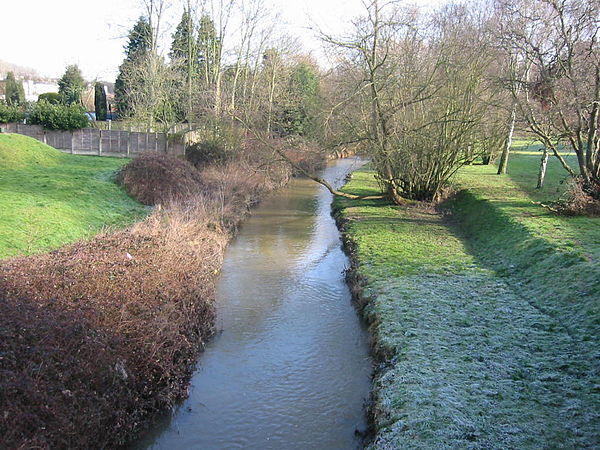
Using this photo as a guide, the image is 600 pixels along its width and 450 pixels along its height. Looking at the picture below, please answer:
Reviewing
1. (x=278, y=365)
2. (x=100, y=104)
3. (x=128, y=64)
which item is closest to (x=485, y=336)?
(x=278, y=365)

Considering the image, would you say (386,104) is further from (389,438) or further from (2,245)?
(389,438)

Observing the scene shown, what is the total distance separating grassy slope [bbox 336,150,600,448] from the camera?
247 inches

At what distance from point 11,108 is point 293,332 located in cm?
2942

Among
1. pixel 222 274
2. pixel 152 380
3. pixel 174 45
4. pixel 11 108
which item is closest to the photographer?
pixel 152 380

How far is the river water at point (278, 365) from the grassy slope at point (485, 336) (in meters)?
0.68

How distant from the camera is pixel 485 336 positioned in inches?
351

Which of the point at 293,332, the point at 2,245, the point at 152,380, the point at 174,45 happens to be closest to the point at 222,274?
the point at 293,332

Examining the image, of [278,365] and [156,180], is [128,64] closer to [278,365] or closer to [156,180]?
[156,180]

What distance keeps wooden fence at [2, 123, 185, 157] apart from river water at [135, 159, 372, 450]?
14530 millimetres

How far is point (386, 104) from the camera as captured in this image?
2036 cm

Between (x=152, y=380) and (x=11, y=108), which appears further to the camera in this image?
(x=11, y=108)

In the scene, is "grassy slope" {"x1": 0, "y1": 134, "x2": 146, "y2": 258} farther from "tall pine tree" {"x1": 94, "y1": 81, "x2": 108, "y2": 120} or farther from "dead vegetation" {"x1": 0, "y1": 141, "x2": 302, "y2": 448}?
"tall pine tree" {"x1": 94, "y1": 81, "x2": 108, "y2": 120}

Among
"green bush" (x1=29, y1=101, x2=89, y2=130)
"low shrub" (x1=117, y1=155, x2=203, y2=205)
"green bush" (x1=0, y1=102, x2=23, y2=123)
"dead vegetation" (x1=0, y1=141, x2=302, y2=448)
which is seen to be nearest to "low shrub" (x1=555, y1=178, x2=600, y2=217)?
"dead vegetation" (x1=0, y1=141, x2=302, y2=448)

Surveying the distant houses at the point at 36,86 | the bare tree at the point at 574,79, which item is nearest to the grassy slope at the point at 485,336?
the bare tree at the point at 574,79
